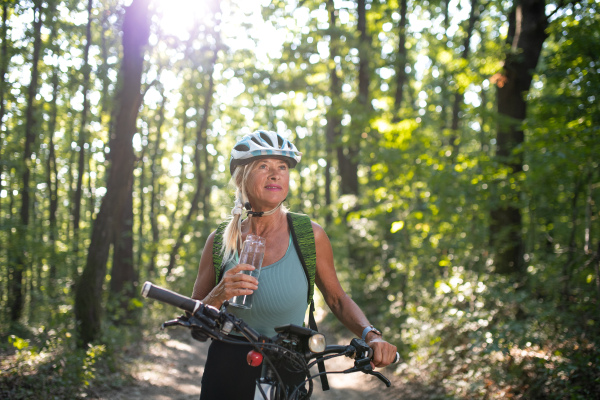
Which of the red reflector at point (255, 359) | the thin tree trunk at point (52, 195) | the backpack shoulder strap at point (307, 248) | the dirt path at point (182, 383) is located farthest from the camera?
the thin tree trunk at point (52, 195)

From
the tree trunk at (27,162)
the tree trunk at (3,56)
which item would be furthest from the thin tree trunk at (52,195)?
the tree trunk at (3,56)

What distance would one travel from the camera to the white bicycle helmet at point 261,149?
2926 millimetres

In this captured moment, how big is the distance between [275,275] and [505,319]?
5.40 meters

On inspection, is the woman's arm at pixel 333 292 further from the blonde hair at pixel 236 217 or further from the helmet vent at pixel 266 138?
the helmet vent at pixel 266 138

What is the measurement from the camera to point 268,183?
2957 mm

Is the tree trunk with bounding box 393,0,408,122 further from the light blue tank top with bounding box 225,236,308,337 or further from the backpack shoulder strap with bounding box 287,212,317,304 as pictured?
the light blue tank top with bounding box 225,236,308,337

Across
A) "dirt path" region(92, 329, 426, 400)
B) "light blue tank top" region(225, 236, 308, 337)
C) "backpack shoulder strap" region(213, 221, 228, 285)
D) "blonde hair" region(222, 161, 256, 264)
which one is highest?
"blonde hair" region(222, 161, 256, 264)

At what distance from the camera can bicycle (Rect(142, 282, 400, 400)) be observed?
204 cm

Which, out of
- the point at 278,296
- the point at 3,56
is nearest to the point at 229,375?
the point at 278,296

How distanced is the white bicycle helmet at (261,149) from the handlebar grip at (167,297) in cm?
112

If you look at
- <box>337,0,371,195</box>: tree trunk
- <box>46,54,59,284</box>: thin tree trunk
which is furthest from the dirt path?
<box>337,0,371,195</box>: tree trunk

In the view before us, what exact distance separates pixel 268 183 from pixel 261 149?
0.66 ft

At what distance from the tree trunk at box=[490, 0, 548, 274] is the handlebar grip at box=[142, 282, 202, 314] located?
7623 millimetres

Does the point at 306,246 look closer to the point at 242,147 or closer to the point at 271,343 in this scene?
the point at 242,147
